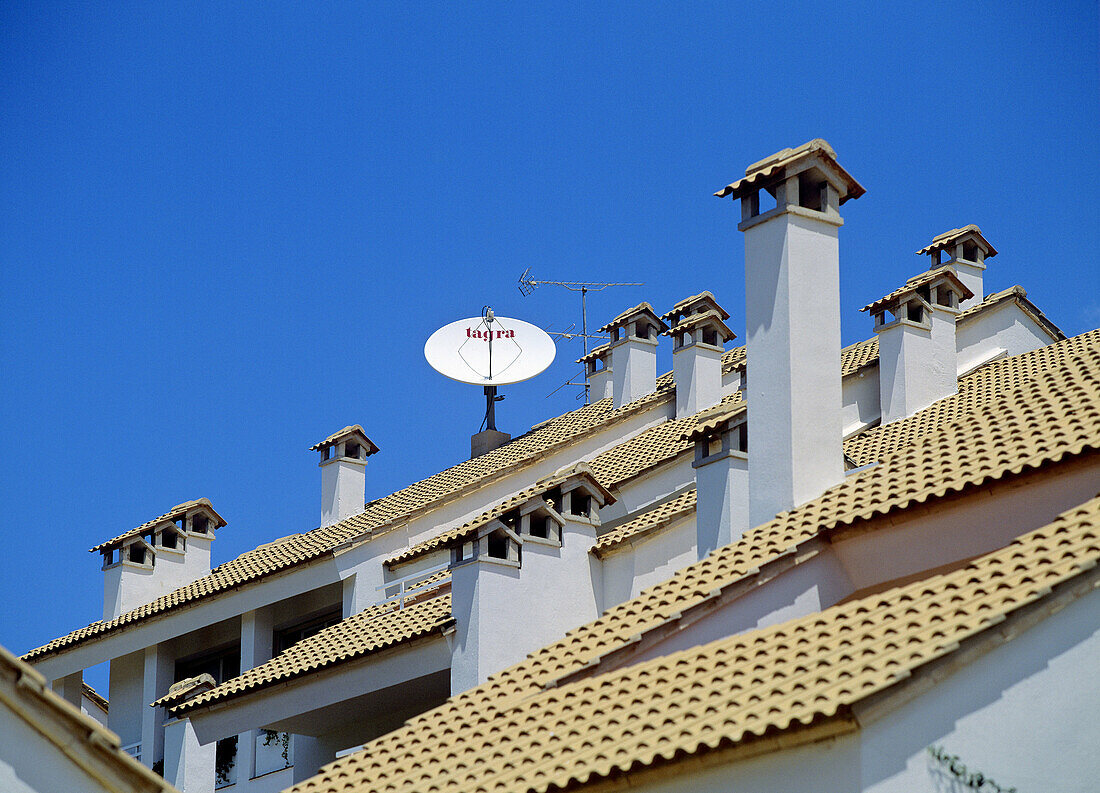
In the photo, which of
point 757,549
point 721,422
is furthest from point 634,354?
point 757,549

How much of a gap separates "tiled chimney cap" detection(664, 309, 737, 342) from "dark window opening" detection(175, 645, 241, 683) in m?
9.45

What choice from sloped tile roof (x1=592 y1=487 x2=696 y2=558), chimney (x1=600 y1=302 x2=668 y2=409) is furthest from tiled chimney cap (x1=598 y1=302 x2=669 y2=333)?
sloped tile roof (x1=592 y1=487 x2=696 y2=558)

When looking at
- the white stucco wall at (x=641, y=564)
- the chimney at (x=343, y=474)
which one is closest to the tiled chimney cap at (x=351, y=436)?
the chimney at (x=343, y=474)

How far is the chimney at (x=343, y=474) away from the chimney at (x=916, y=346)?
11038 mm

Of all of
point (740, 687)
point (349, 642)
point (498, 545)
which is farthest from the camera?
point (349, 642)

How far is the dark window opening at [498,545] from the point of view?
17720 millimetres

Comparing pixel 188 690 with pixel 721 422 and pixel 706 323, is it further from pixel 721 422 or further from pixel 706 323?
pixel 706 323

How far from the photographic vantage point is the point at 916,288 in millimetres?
22469

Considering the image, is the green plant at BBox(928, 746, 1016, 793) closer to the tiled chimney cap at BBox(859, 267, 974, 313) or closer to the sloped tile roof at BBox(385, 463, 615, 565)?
the sloped tile roof at BBox(385, 463, 615, 565)

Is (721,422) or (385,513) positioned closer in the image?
(721,422)

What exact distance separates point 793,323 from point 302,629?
A: 1292 centimetres

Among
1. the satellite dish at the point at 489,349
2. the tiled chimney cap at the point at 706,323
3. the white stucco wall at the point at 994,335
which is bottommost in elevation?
the white stucco wall at the point at 994,335

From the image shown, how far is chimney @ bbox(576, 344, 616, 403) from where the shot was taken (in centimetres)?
3262

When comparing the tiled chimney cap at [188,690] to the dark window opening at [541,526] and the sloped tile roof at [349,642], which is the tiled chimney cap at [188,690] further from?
the dark window opening at [541,526]
